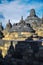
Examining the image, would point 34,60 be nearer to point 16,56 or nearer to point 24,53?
point 24,53

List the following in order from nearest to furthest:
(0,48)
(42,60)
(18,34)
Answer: (42,60) → (0,48) → (18,34)

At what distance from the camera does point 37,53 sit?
6266 millimetres

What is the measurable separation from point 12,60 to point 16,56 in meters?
0.27

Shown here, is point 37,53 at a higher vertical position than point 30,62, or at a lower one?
higher

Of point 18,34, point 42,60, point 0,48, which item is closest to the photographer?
point 42,60

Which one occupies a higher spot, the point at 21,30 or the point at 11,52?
the point at 21,30

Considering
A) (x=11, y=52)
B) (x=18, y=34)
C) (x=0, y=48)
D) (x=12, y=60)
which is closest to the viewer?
(x=12, y=60)

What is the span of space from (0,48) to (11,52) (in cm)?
123

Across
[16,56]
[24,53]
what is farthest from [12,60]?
[24,53]

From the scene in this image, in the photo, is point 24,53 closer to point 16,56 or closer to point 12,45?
point 16,56

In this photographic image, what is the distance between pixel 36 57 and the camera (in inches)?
246

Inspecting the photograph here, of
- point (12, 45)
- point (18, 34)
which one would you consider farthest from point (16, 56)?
point (18, 34)

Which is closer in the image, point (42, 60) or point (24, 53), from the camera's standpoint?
point (42, 60)

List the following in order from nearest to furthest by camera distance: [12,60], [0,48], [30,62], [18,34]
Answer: [30,62] → [12,60] → [0,48] → [18,34]
